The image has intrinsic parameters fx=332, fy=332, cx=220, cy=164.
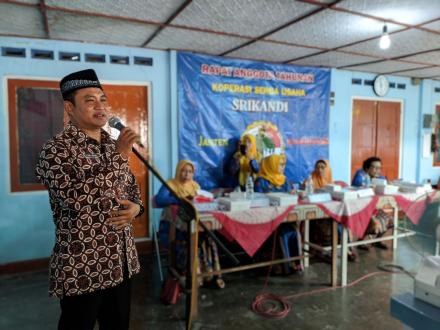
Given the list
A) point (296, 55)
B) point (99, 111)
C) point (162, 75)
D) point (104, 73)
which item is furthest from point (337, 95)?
point (99, 111)

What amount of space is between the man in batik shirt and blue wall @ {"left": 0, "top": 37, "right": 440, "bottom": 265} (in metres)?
2.60

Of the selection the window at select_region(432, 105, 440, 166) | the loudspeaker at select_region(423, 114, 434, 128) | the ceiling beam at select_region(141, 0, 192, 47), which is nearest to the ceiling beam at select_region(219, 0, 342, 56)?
the ceiling beam at select_region(141, 0, 192, 47)

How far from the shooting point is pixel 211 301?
2844mm

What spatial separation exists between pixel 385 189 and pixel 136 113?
290cm

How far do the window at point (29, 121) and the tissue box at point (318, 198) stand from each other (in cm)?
268

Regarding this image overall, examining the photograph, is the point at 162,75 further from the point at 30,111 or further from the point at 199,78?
the point at 30,111

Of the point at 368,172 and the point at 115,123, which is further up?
the point at 115,123

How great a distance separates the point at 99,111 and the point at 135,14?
5.85ft

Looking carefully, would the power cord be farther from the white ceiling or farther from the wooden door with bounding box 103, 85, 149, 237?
the white ceiling

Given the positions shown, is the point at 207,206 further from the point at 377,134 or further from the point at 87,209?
the point at 377,134

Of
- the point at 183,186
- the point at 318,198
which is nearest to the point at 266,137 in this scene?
the point at 318,198

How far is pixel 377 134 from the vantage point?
5.61 m

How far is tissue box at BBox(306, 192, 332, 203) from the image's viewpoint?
3.11m

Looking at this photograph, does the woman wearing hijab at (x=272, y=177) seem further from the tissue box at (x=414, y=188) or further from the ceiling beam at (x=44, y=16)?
the ceiling beam at (x=44, y=16)
